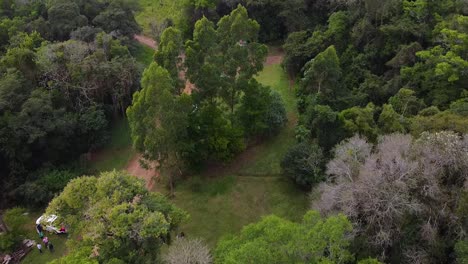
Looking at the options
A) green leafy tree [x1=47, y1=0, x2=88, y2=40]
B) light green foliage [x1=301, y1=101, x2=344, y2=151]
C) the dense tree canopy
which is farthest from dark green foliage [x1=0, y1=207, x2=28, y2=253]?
green leafy tree [x1=47, y1=0, x2=88, y2=40]

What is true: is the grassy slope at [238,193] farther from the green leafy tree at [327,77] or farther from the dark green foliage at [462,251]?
the dark green foliage at [462,251]

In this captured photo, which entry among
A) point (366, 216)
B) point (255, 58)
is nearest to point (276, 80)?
point (255, 58)

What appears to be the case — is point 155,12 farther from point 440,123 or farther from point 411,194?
point 411,194

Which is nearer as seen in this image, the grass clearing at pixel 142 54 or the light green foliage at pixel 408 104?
the light green foliage at pixel 408 104

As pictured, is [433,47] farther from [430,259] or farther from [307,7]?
[430,259]

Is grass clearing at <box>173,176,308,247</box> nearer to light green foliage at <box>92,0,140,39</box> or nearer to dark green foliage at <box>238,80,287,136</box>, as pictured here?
dark green foliage at <box>238,80,287,136</box>

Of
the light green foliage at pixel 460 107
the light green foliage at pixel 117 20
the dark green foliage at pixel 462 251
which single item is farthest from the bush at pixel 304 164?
the light green foliage at pixel 117 20
